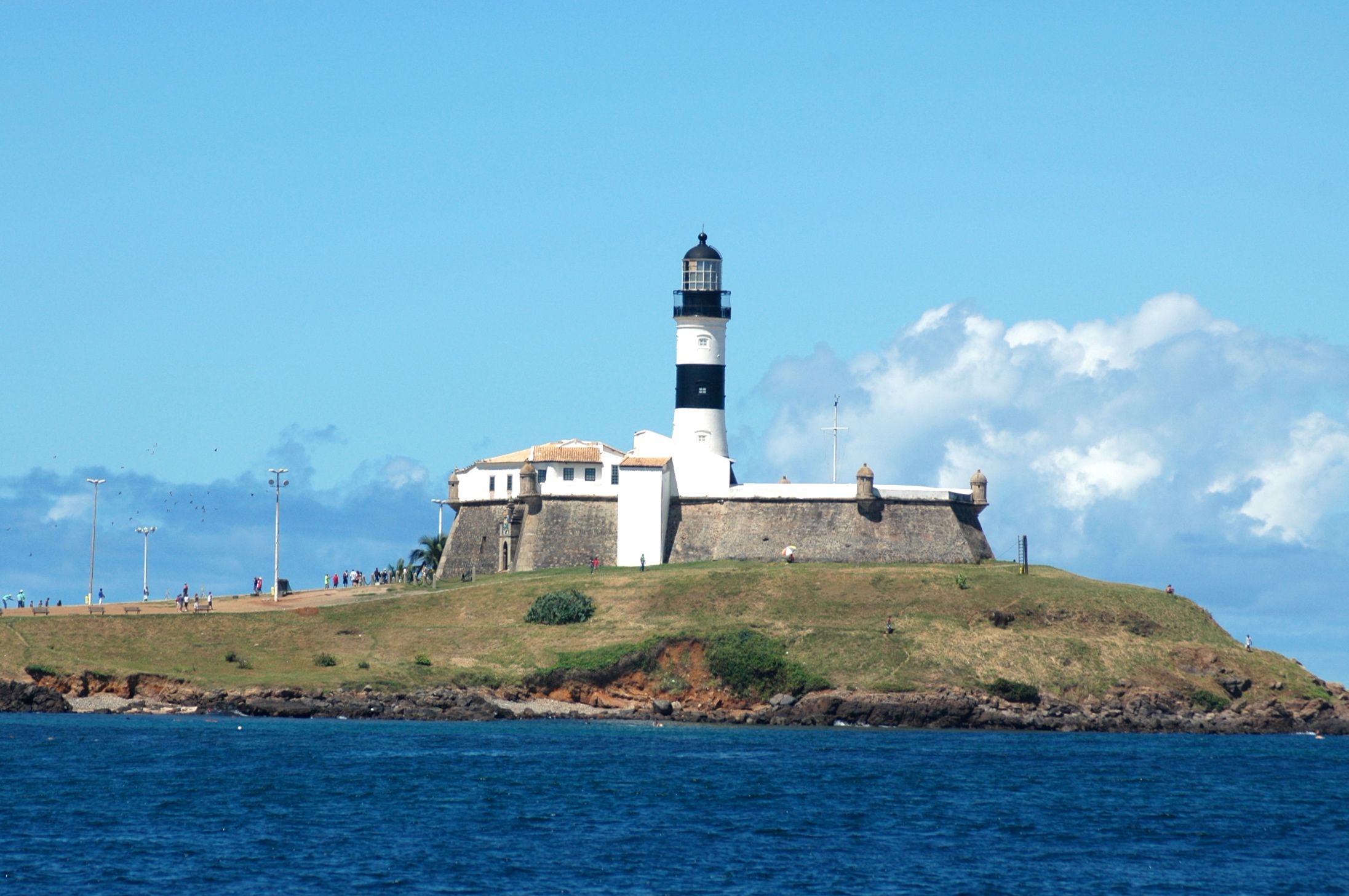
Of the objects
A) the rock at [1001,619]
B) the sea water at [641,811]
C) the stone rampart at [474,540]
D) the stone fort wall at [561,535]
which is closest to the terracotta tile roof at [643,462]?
the stone fort wall at [561,535]

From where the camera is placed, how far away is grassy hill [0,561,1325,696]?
75.5 meters

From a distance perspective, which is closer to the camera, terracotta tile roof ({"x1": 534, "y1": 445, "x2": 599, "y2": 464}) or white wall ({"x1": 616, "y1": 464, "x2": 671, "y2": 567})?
white wall ({"x1": 616, "y1": 464, "x2": 671, "y2": 567})

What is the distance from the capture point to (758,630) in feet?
255

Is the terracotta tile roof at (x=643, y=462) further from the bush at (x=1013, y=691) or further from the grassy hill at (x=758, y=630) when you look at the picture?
the bush at (x=1013, y=691)

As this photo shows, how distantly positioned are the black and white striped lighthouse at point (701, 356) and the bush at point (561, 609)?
11909 mm

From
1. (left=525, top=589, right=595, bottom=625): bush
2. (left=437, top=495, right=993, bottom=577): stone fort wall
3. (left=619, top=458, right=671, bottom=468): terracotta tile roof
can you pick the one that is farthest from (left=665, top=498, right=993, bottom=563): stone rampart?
(left=525, top=589, right=595, bottom=625): bush

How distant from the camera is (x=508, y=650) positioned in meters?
78.1

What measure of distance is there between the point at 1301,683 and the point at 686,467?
3172cm

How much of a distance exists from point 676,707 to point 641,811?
1062 inches

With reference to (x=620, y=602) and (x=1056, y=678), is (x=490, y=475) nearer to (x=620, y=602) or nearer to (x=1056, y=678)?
(x=620, y=602)

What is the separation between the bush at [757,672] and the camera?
246ft

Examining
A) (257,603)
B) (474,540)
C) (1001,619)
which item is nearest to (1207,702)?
(1001,619)

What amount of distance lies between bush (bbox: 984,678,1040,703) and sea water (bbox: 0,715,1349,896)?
3356 mm

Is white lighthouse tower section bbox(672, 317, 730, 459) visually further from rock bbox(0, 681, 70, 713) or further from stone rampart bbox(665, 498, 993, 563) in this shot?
rock bbox(0, 681, 70, 713)
